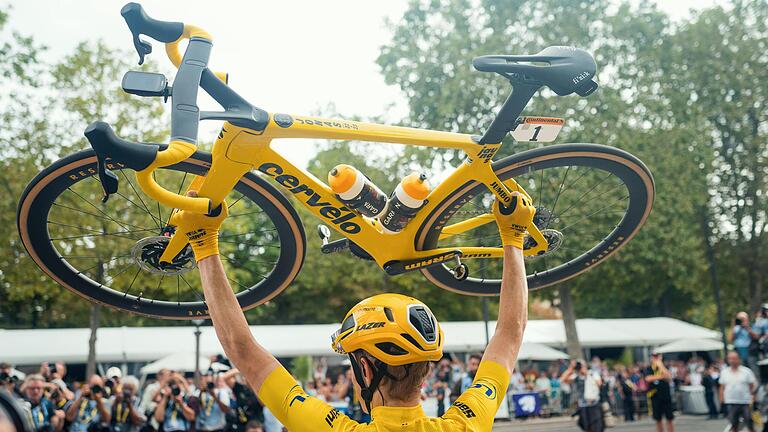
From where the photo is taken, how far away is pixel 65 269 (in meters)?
4.23

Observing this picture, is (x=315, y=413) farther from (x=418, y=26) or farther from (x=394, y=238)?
(x=418, y=26)

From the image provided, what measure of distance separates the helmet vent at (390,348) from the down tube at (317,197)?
1922 millimetres

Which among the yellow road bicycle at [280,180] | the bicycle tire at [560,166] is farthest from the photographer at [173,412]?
the bicycle tire at [560,166]

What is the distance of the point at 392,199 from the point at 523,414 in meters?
20.3

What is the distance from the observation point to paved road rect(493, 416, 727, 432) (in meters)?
20.0

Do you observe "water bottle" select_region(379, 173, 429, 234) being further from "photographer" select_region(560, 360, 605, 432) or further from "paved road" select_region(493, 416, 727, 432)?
"paved road" select_region(493, 416, 727, 432)

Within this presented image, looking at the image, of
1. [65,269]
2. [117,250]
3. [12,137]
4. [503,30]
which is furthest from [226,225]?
[65,269]

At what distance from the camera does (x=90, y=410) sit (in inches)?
443

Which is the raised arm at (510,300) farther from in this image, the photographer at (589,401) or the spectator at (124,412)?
the photographer at (589,401)

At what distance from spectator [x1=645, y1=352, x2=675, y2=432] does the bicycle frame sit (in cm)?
1337

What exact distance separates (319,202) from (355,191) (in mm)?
235

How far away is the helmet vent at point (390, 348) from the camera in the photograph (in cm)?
226

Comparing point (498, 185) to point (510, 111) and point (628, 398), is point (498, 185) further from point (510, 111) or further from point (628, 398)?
point (628, 398)

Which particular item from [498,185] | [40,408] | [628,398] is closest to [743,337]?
[628,398]
